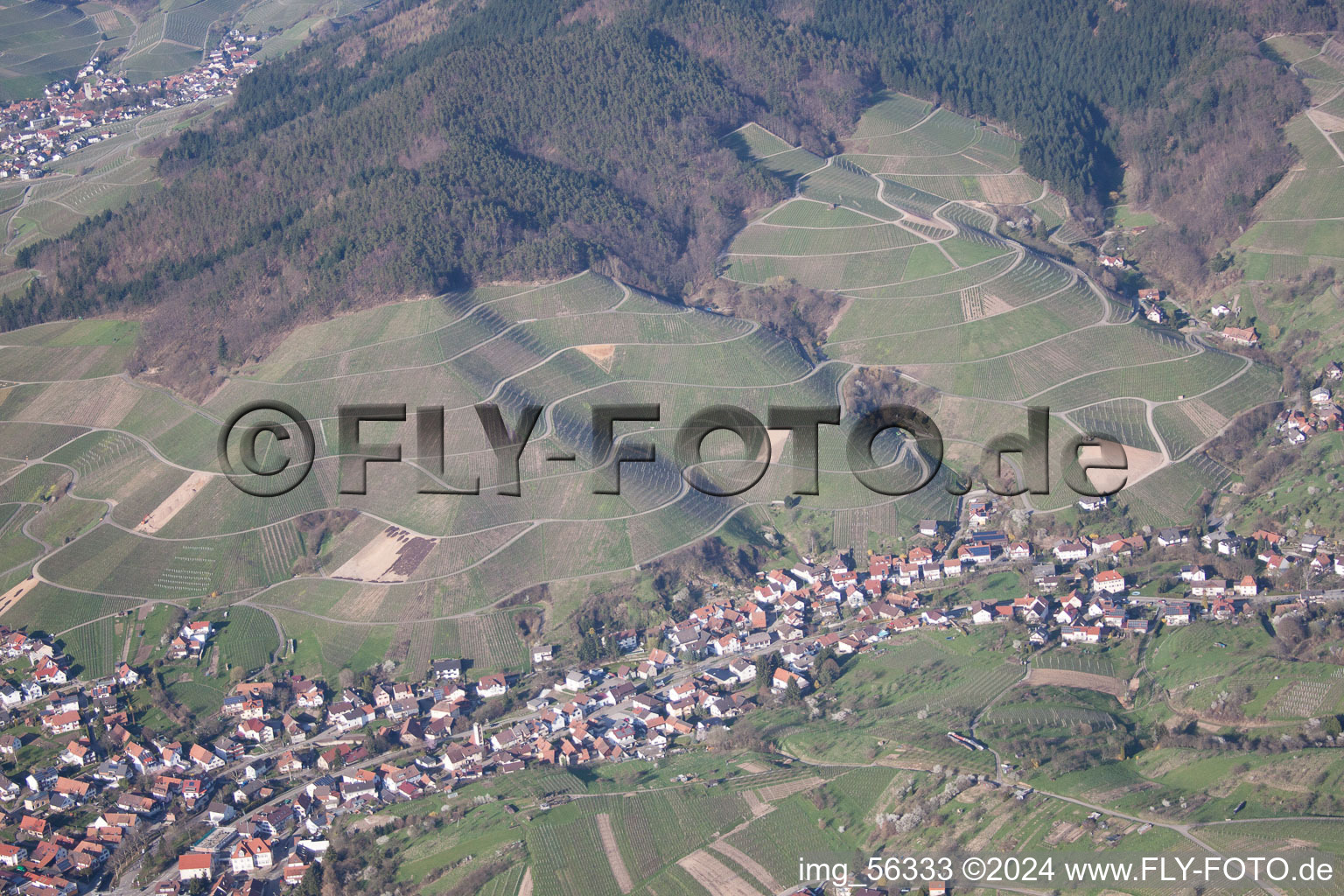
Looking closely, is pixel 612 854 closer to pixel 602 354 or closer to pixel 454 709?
pixel 454 709

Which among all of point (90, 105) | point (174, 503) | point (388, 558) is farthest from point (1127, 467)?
point (90, 105)

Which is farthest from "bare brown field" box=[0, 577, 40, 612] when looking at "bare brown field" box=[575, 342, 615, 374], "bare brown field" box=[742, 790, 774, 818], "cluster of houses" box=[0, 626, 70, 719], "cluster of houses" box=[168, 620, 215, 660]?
"bare brown field" box=[742, 790, 774, 818]

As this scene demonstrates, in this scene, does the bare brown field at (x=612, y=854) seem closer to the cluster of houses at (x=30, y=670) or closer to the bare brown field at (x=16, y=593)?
the cluster of houses at (x=30, y=670)

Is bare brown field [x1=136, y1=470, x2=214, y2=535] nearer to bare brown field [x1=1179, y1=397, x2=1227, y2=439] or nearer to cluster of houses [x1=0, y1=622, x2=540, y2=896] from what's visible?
cluster of houses [x1=0, y1=622, x2=540, y2=896]

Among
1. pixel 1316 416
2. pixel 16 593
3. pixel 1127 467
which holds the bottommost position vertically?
pixel 16 593

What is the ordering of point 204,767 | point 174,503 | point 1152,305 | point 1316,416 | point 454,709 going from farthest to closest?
point 1152,305 → point 174,503 → point 1316,416 → point 454,709 → point 204,767
